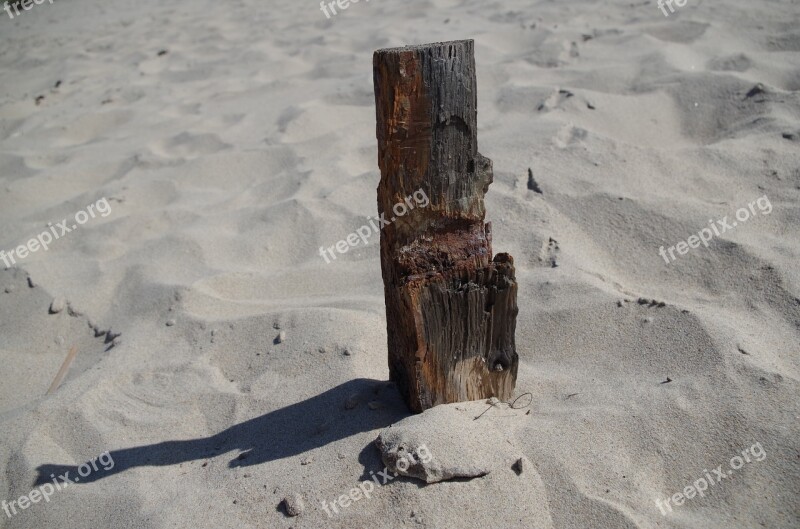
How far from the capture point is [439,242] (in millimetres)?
1778

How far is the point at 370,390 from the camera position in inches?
83.0

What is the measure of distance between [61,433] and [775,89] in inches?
151

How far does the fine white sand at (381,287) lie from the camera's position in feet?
5.94

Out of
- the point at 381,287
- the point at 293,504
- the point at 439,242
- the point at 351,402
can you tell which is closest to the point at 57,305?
the point at 381,287

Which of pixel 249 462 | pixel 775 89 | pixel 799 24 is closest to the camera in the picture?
pixel 249 462

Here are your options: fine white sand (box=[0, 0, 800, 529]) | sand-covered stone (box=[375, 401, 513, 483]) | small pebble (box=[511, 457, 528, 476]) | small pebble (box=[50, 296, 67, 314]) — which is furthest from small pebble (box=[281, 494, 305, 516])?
small pebble (box=[50, 296, 67, 314])

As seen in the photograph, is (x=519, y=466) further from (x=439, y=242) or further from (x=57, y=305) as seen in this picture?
(x=57, y=305)

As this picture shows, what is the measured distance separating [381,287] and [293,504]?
4.06ft

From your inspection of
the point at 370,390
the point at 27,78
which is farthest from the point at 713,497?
the point at 27,78

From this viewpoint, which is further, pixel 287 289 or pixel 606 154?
pixel 606 154

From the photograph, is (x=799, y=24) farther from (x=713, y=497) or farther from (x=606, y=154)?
(x=713, y=497)

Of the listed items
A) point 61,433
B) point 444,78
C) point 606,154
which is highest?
point 444,78

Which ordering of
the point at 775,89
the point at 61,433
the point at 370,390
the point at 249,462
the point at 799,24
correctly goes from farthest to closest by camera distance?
the point at 799,24
the point at 775,89
the point at 61,433
the point at 370,390
the point at 249,462

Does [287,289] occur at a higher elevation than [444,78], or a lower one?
lower
